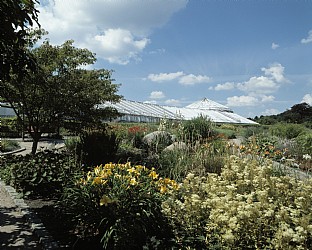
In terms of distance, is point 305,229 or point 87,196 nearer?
point 305,229

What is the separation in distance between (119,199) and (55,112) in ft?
18.1

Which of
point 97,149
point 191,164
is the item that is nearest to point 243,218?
point 191,164

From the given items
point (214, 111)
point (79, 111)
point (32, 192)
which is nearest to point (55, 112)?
point (79, 111)

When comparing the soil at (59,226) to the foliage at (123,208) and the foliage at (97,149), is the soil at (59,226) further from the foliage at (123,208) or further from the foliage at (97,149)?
the foliage at (97,149)

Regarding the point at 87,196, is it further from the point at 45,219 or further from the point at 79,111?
the point at 79,111

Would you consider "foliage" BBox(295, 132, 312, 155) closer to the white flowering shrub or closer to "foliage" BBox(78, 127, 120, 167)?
"foliage" BBox(78, 127, 120, 167)

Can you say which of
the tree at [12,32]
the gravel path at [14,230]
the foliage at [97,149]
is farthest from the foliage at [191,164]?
the tree at [12,32]

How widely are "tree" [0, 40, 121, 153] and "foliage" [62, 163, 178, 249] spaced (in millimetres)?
4400

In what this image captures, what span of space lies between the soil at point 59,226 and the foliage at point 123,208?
5.4 inches

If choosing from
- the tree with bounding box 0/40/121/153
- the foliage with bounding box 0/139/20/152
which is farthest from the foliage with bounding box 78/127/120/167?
the foliage with bounding box 0/139/20/152

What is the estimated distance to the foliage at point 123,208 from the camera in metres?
2.87

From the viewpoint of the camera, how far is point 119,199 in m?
3.05

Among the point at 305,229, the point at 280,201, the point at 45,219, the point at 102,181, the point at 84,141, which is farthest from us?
the point at 84,141

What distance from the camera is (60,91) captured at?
733cm
